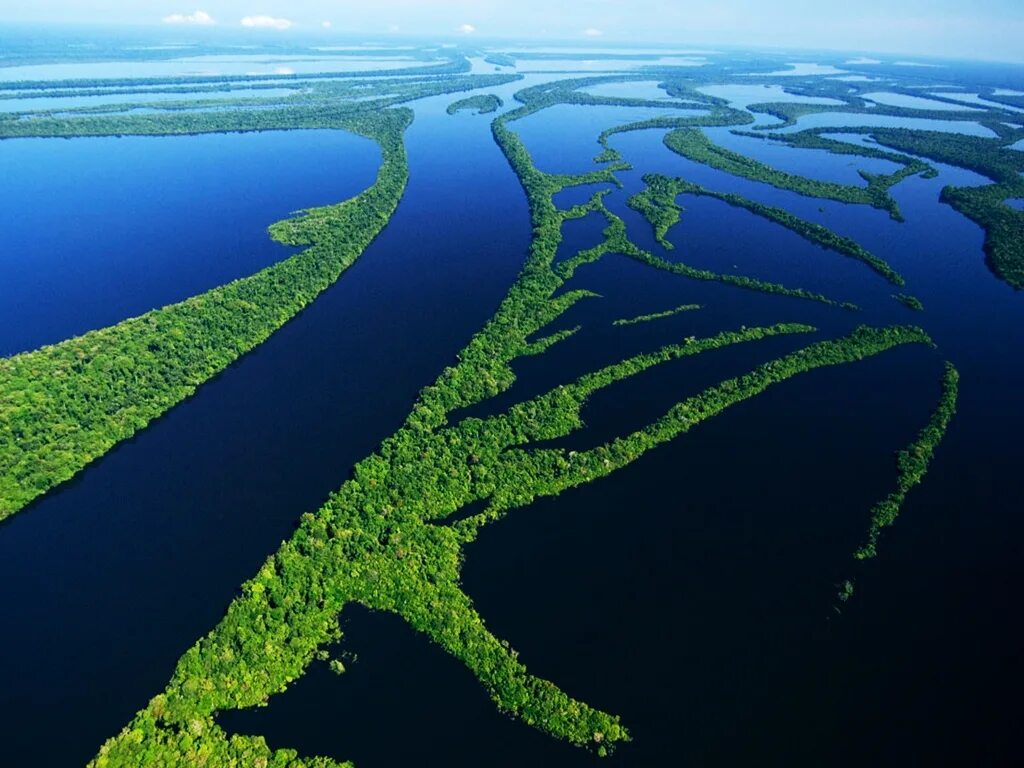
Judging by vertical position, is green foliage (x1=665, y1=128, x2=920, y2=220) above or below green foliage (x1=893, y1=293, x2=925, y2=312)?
above

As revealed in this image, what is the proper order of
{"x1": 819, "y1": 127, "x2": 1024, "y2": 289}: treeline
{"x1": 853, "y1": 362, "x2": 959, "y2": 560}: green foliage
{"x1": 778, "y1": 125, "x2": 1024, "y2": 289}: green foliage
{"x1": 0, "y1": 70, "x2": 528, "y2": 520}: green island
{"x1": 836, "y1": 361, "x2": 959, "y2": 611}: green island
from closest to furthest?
1. {"x1": 836, "y1": 361, "x2": 959, "y2": 611}: green island
2. {"x1": 853, "y1": 362, "x2": 959, "y2": 560}: green foliage
3. {"x1": 0, "y1": 70, "x2": 528, "y2": 520}: green island
4. {"x1": 819, "y1": 127, "x2": 1024, "y2": 289}: treeline
5. {"x1": 778, "y1": 125, "x2": 1024, "y2": 289}: green foliage

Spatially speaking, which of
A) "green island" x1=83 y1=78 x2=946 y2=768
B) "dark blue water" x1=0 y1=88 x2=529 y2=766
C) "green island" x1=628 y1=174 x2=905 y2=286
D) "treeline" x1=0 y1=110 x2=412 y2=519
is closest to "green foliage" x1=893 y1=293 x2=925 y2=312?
"green island" x1=628 y1=174 x2=905 y2=286

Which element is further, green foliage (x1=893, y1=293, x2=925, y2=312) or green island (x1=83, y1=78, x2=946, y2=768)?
green foliage (x1=893, y1=293, x2=925, y2=312)

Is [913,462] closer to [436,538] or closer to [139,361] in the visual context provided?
[436,538]

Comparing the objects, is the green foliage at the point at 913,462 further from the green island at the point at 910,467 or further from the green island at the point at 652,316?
the green island at the point at 652,316

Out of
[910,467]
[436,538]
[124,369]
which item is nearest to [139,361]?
[124,369]

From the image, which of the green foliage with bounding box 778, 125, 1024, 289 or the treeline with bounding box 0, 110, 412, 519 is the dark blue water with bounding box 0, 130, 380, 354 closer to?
the treeline with bounding box 0, 110, 412, 519
